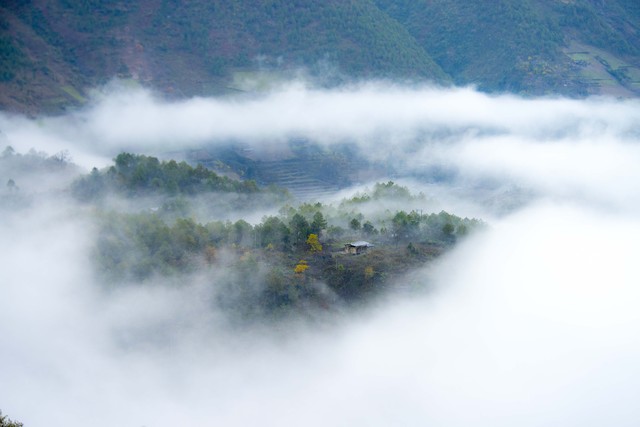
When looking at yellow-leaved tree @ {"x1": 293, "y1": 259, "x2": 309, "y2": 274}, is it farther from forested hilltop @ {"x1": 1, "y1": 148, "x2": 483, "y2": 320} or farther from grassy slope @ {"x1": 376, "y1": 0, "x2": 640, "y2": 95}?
grassy slope @ {"x1": 376, "y1": 0, "x2": 640, "y2": 95}

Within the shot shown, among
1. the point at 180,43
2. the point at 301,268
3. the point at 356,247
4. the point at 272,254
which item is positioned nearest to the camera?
the point at 301,268

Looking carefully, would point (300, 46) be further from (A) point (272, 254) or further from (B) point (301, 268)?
(B) point (301, 268)

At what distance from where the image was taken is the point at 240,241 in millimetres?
42906

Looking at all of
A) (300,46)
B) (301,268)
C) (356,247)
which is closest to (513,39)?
(300,46)

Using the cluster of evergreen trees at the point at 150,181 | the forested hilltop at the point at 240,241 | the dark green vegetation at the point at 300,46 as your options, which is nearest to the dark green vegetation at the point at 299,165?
the dark green vegetation at the point at 300,46

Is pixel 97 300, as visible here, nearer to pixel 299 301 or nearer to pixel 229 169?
pixel 299 301

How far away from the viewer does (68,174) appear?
52688 millimetres

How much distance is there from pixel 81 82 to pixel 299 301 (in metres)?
38.8

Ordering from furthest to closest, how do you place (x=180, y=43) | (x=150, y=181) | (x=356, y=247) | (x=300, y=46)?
(x=300, y=46) < (x=180, y=43) < (x=150, y=181) < (x=356, y=247)

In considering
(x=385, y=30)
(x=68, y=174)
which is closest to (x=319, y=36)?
(x=385, y=30)

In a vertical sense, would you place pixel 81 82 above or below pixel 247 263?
above

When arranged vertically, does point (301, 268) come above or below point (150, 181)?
below

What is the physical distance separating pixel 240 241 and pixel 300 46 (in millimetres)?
39126

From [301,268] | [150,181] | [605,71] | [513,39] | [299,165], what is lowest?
[301,268]
